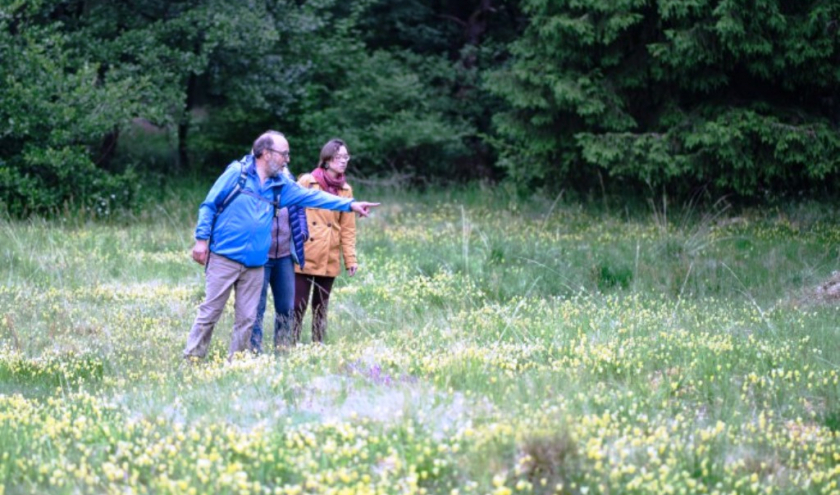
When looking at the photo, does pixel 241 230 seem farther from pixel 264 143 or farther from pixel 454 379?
pixel 454 379

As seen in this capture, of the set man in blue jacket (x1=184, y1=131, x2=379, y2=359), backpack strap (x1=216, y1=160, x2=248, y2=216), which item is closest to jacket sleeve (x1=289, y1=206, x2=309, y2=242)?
man in blue jacket (x1=184, y1=131, x2=379, y2=359)

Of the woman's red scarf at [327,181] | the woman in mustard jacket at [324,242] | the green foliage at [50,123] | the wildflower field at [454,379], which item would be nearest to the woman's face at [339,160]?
the woman in mustard jacket at [324,242]

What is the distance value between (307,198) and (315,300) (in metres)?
1.41

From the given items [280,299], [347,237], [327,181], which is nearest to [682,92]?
[347,237]

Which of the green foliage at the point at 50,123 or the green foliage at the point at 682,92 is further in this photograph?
the green foliage at the point at 50,123

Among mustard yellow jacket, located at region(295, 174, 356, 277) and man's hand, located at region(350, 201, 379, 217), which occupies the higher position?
man's hand, located at region(350, 201, 379, 217)

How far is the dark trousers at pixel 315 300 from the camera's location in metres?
8.63

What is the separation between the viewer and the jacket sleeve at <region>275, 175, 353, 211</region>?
25.0 feet

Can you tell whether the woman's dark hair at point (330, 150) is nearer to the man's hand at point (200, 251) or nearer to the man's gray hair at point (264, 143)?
the man's gray hair at point (264, 143)

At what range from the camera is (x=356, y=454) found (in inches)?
198

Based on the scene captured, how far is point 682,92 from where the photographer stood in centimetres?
1628

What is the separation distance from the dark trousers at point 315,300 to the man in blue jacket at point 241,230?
1.00 meters

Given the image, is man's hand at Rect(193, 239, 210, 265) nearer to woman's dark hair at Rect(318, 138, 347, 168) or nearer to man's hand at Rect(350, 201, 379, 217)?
man's hand at Rect(350, 201, 379, 217)

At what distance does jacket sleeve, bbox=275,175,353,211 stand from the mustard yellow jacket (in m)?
0.65
